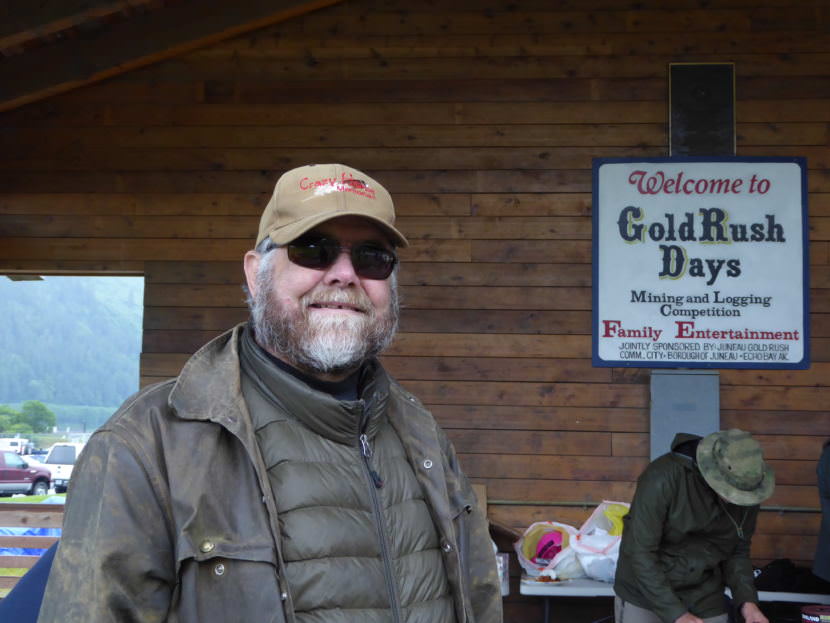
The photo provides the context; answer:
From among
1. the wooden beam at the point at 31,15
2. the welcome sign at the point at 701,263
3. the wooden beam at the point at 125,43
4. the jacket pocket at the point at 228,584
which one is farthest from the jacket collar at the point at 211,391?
the wooden beam at the point at 125,43

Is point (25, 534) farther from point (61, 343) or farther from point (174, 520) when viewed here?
point (174, 520)

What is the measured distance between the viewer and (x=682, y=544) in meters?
4.21

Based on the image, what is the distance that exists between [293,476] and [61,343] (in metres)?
5.50

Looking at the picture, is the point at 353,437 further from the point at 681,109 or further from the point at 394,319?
the point at 681,109

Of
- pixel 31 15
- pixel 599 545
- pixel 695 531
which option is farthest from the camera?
pixel 599 545

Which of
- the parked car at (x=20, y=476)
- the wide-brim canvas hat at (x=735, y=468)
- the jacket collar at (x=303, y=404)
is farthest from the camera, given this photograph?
the parked car at (x=20, y=476)

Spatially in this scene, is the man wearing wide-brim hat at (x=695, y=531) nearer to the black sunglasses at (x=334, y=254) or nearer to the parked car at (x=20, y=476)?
the black sunglasses at (x=334, y=254)

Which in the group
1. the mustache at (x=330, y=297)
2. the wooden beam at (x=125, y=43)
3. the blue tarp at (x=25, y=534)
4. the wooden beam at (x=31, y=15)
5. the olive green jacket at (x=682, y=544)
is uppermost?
the wooden beam at (x=125, y=43)

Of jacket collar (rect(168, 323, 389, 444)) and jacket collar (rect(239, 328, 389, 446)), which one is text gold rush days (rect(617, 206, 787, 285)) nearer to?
jacket collar (rect(168, 323, 389, 444))

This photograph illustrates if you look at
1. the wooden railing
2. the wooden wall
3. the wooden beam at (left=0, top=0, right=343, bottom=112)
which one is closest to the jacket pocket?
the wooden railing

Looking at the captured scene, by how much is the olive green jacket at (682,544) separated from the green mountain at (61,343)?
3780 millimetres

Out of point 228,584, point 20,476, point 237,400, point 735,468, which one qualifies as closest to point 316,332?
point 237,400

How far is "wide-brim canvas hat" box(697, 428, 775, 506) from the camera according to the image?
3.98 m

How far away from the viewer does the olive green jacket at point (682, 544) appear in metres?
4.07
